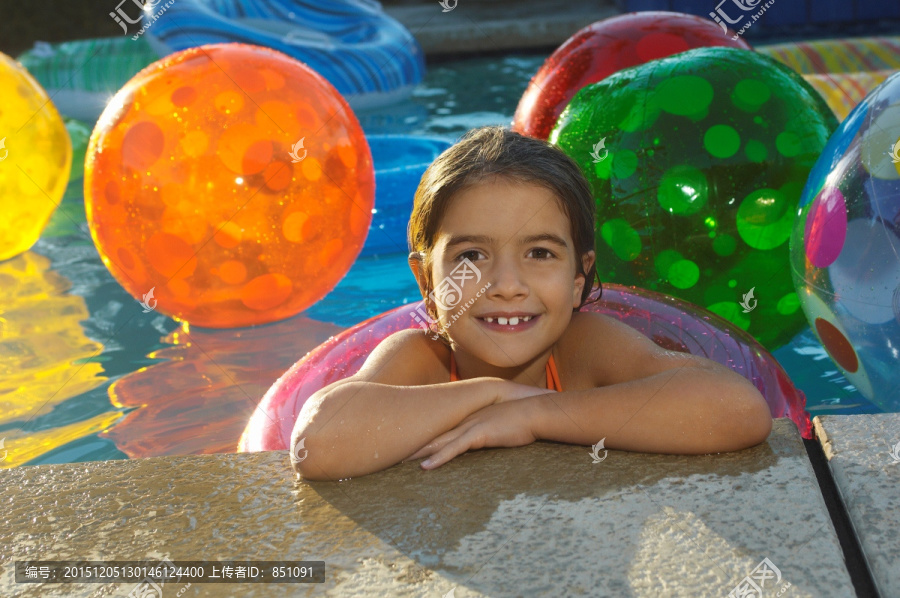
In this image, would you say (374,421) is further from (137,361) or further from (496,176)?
(137,361)

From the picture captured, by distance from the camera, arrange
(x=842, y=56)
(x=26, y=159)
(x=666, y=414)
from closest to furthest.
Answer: (x=666, y=414), (x=26, y=159), (x=842, y=56)

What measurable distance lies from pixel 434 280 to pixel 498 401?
1.19ft

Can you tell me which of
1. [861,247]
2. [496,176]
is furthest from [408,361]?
[861,247]

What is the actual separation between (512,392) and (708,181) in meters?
1.38

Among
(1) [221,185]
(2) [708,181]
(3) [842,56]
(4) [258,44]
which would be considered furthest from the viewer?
(4) [258,44]

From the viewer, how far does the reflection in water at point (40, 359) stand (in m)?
3.12

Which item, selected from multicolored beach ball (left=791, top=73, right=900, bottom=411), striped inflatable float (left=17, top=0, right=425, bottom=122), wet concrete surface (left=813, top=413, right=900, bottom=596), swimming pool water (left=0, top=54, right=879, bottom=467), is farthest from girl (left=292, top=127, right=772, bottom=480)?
striped inflatable float (left=17, top=0, right=425, bottom=122)

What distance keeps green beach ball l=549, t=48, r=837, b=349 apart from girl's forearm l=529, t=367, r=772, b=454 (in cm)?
121

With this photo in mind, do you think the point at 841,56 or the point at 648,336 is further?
the point at 841,56

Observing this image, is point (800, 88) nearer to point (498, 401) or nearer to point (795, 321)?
point (795, 321)

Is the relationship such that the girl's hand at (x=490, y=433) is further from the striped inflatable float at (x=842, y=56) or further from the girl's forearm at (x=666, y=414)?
the striped inflatable float at (x=842, y=56)

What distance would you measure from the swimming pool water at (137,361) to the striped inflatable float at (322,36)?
3.30 m

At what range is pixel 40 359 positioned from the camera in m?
3.64

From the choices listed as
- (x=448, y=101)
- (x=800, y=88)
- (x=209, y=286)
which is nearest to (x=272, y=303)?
(x=209, y=286)
